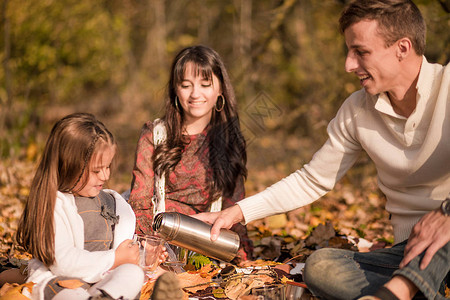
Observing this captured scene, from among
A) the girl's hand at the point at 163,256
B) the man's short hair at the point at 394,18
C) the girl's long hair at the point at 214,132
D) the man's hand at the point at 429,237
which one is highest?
the man's short hair at the point at 394,18

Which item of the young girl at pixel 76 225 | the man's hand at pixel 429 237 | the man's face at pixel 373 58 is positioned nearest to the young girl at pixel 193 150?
the young girl at pixel 76 225

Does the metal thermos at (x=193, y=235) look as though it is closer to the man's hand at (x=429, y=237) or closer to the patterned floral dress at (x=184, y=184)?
the patterned floral dress at (x=184, y=184)

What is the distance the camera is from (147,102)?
10.4 metres

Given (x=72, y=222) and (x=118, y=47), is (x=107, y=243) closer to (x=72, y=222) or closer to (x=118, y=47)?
(x=72, y=222)

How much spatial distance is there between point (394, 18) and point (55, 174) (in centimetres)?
173

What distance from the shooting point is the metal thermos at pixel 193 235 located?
2.64 m

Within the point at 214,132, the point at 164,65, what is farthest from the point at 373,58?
the point at 164,65

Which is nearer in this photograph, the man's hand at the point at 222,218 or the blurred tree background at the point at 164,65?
the man's hand at the point at 222,218

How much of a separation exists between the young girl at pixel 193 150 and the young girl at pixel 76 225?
81 centimetres

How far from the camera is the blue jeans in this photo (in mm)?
2023

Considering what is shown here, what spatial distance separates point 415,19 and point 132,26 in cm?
1032

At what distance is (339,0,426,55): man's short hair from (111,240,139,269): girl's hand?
4.94 ft

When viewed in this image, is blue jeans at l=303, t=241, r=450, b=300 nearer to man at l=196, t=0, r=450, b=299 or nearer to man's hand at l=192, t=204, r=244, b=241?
man at l=196, t=0, r=450, b=299

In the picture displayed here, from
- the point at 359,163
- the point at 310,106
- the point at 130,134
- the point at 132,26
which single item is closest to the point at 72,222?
the point at 359,163
